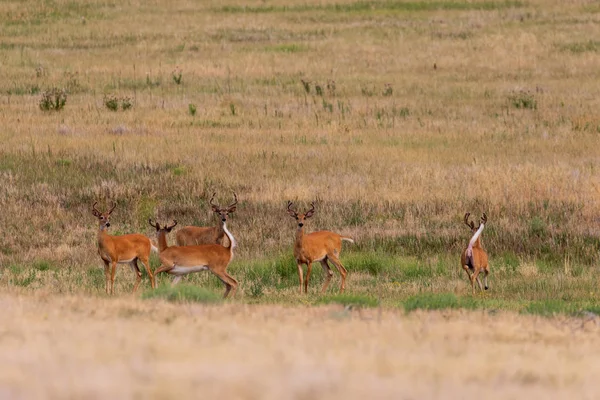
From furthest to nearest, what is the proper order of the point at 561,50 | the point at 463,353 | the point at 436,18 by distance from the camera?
the point at 436,18
the point at 561,50
the point at 463,353

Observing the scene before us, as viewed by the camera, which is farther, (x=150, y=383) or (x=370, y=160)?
(x=370, y=160)

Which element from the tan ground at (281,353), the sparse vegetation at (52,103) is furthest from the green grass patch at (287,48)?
the tan ground at (281,353)

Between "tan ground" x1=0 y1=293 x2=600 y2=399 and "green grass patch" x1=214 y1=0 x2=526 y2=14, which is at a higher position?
"tan ground" x1=0 y1=293 x2=600 y2=399

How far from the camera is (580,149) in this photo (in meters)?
29.6

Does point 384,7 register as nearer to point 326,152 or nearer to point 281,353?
point 326,152

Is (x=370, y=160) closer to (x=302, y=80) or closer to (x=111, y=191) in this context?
(x=111, y=191)

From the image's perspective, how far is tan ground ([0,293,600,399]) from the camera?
6617 millimetres

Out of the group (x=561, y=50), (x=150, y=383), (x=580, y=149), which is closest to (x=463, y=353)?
(x=150, y=383)

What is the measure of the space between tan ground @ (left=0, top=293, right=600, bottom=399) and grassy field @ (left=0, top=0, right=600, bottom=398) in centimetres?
4

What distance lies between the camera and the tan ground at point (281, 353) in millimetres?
6617

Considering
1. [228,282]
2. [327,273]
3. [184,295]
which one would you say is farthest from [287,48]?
[184,295]

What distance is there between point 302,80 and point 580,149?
16377 millimetres

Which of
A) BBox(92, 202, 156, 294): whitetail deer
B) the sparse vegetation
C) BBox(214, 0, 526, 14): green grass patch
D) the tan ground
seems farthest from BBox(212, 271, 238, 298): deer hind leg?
BBox(214, 0, 526, 14): green grass patch

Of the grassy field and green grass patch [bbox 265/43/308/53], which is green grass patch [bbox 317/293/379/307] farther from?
green grass patch [bbox 265/43/308/53]
